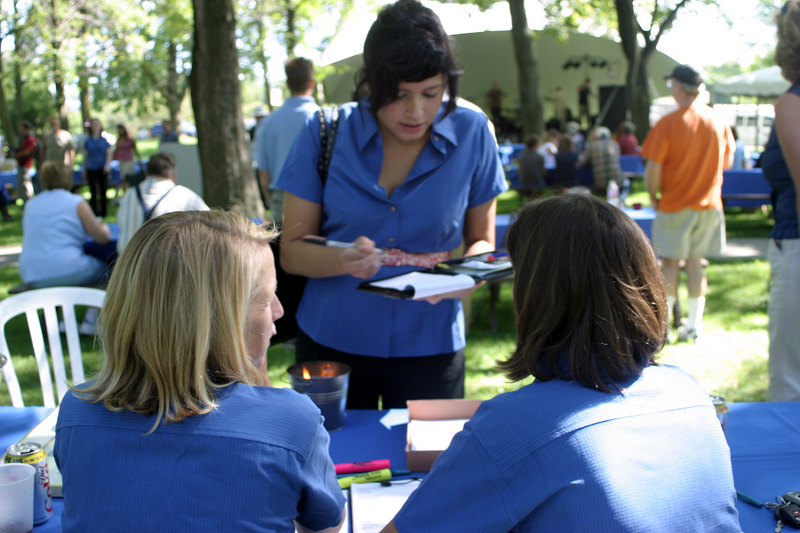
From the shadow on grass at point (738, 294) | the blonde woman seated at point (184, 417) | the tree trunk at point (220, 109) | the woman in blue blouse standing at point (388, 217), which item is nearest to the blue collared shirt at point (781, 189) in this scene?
the woman in blue blouse standing at point (388, 217)

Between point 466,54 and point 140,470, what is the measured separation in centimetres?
2763

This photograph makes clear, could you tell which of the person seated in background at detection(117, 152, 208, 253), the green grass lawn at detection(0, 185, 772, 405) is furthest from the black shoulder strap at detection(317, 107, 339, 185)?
the person seated in background at detection(117, 152, 208, 253)

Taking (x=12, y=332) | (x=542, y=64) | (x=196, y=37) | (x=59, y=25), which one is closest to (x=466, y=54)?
(x=542, y=64)

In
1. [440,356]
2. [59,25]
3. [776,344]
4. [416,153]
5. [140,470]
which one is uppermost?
[59,25]

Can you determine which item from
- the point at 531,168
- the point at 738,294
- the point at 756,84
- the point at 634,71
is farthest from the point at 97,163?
the point at 756,84

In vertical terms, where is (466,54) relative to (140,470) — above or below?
above

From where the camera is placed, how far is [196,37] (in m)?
6.49

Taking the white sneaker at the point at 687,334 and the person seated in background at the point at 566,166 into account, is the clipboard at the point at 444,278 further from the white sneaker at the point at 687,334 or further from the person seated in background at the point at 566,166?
the person seated in background at the point at 566,166

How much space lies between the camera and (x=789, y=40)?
103 inches

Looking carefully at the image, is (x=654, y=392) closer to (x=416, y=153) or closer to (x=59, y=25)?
(x=416, y=153)

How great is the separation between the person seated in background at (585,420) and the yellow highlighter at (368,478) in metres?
0.38

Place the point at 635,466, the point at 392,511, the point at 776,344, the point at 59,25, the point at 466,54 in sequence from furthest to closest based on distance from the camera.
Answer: the point at 466,54, the point at 59,25, the point at 776,344, the point at 392,511, the point at 635,466

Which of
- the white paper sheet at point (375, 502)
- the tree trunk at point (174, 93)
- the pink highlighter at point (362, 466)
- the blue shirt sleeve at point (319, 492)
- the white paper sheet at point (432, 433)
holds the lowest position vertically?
the white paper sheet at point (375, 502)

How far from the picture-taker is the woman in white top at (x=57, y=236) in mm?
4832
